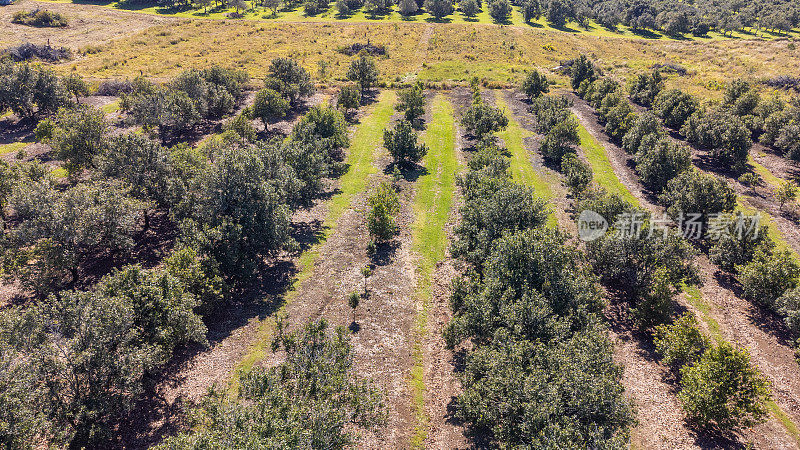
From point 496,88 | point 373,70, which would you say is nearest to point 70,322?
point 373,70

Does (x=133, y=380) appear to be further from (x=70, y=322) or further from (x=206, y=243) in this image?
(x=206, y=243)

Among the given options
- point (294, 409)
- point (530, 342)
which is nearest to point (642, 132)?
point (530, 342)

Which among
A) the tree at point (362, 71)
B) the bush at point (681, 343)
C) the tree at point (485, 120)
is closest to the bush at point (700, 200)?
the bush at point (681, 343)

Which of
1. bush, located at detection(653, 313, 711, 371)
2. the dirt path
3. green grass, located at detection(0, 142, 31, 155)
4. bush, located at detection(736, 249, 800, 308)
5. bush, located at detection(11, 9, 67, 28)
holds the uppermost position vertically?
bush, located at detection(11, 9, 67, 28)

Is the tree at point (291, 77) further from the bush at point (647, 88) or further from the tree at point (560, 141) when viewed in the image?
the bush at point (647, 88)

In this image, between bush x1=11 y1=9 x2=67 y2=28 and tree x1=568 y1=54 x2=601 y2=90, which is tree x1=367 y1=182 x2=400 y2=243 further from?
bush x1=11 y1=9 x2=67 y2=28

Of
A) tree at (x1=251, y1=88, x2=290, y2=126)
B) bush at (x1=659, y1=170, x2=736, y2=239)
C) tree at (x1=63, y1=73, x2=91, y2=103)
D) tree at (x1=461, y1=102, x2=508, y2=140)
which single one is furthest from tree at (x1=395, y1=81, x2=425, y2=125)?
tree at (x1=63, y1=73, x2=91, y2=103)
